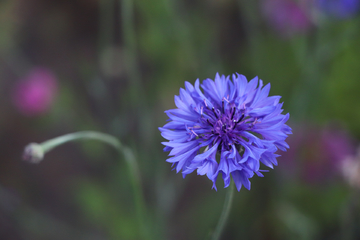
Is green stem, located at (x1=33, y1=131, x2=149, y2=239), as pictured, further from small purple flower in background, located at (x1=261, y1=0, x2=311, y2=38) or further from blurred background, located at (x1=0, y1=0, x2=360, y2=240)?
small purple flower in background, located at (x1=261, y1=0, x2=311, y2=38)

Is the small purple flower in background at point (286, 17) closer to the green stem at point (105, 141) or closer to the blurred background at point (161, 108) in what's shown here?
the blurred background at point (161, 108)

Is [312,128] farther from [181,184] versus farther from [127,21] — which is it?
[127,21]

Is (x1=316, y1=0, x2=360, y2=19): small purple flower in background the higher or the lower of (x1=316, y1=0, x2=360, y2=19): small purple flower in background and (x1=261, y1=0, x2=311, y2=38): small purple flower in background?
the lower

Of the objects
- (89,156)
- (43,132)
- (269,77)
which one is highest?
(269,77)

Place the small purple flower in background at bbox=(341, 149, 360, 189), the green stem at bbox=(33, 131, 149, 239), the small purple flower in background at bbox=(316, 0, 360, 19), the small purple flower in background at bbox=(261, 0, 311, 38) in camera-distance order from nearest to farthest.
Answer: the green stem at bbox=(33, 131, 149, 239)
the small purple flower in background at bbox=(341, 149, 360, 189)
the small purple flower in background at bbox=(316, 0, 360, 19)
the small purple flower in background at bbox=(261, 0, 311, 38)

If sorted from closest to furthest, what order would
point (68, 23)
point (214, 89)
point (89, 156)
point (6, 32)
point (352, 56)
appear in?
point (214, 89) → point (352, 56) → point (89, 156) → point (6, 32) → point (68, 23)

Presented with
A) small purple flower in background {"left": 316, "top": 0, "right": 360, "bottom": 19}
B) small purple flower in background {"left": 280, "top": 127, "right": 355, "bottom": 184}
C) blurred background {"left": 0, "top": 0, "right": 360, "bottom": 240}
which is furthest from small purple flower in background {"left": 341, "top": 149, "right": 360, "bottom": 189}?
small purple flower in background {"left": 316, "top": 0, "right": 360, "bottom": 19}

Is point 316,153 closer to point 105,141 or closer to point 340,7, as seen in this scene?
point 340,7

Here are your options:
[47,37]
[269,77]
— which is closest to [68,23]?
[47,37]
